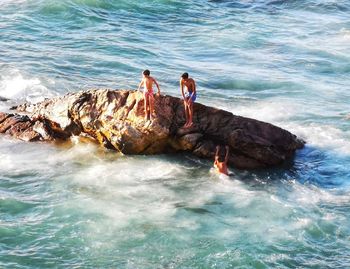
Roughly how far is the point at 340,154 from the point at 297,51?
13.4 meters

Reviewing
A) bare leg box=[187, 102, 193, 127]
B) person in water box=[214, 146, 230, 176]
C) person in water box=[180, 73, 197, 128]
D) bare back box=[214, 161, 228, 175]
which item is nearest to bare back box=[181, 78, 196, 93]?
person in water box=[180, 73, 197, 128]

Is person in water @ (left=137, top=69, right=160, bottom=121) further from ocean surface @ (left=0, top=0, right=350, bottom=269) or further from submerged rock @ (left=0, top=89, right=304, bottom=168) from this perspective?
ocean surface @ (left=0, top=0, right=350, bottom=269)

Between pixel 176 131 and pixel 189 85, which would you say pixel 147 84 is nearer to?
pixel 189 85

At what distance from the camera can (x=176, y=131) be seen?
54.3 feet

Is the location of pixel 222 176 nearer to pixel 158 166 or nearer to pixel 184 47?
pixel 158 166

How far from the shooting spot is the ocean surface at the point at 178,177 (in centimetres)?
1266

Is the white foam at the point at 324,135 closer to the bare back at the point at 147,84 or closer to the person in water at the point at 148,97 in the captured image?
the person in water at the point at 148,97

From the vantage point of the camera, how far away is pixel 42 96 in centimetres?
2220

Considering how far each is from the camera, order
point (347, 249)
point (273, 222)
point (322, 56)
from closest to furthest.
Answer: point (347, 249), point (273, 222), point (322, 56)

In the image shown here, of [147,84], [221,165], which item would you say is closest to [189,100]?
[147,84]

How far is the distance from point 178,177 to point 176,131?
1326 mm

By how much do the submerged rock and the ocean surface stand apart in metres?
0.35

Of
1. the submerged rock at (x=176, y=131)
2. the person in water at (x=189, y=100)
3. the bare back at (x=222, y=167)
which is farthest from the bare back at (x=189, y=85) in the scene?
the bare back at (x=222, y=167)

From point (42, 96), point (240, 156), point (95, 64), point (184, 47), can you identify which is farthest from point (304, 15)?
point (240, 156)
